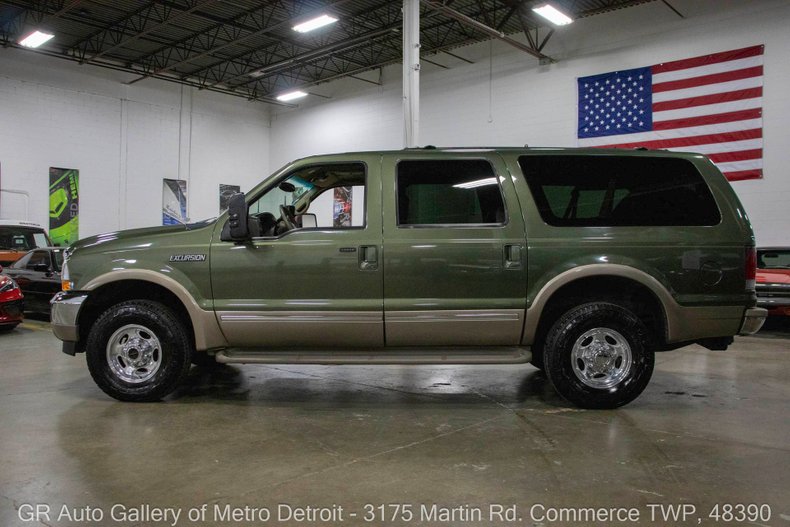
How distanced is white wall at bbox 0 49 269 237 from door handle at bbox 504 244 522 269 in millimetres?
17087

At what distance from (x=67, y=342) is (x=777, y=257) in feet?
32.7

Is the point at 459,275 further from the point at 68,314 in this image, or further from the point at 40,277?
the point at 40,277

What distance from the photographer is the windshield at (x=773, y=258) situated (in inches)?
354

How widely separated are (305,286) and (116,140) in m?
17.3

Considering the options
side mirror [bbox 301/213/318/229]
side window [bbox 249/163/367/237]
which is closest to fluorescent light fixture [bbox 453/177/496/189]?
side window [bbox 249/163/367/237]

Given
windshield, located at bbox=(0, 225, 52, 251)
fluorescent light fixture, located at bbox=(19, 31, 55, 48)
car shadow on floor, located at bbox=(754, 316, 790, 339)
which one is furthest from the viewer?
fluorescent light fixture, located at bbox=(19, 31, 55, 48)

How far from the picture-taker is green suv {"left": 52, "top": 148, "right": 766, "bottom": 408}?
4.22m

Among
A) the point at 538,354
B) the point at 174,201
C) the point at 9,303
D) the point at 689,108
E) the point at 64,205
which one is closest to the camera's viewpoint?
the point at 538,354

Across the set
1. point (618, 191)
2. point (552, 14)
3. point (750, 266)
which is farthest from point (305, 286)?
point (552, 14)

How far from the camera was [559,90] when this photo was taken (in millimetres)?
14641

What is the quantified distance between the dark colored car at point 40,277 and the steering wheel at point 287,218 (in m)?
6.57

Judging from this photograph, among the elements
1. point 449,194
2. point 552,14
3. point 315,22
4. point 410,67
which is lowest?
point 449,194

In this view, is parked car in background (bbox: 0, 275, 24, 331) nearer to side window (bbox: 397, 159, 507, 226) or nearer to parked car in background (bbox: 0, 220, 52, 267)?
parked car in background (bbox: 0, 220, 52, 267)

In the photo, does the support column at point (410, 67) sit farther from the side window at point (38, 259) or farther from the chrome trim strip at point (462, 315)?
the chrome trim strip at point (462, 315)
